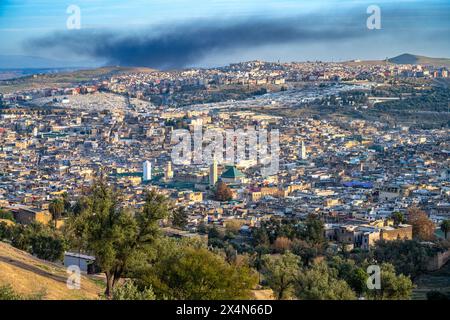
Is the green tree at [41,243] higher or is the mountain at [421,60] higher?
the mountain at [421,60]

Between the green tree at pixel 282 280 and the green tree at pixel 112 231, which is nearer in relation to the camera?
the green tree at pixel 112 231

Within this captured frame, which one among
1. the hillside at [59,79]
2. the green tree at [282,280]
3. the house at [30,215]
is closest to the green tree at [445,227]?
the house at [30,215]

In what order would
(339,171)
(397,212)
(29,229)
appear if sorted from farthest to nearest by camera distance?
(339,171)
(397,212)
(29,229)

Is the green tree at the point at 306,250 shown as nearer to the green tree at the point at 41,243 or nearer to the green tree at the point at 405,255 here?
the green tree at the point at 405,255

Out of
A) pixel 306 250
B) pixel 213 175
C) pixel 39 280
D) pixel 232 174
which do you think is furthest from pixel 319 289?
pixel 232 174

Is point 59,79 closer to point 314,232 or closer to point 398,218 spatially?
point 398,218
